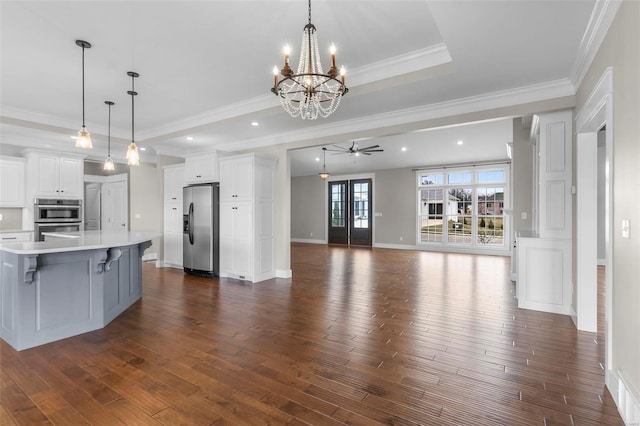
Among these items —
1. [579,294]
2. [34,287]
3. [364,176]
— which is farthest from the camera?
[364,176]

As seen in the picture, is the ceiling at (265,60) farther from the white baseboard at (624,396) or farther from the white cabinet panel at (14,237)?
the white baseboard at (624,396)

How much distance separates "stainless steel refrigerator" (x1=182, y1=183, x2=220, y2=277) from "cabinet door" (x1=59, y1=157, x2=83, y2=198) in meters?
2.15

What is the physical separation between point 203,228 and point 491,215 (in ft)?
25.1

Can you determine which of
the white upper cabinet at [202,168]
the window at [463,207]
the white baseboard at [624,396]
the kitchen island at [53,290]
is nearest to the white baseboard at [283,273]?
the white upper cabinet at [202,168]

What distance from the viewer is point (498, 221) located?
885 centimetres

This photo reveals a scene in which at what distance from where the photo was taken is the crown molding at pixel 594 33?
210 centimetres

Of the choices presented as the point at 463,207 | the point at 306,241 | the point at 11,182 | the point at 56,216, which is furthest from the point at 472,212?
the point at 11,182

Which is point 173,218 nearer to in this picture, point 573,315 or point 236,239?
point 236,239

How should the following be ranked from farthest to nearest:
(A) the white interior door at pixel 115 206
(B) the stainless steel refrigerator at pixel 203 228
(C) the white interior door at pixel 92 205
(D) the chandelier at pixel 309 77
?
(C) the white interior door at pixel 92 205 < (A) the white interior door at pixel 115 206 < (B) the stainless steel refrigerator at pixel 203 228 < (D) the chandelier at pixel 309 77

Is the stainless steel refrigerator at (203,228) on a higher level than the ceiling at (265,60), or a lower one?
lower

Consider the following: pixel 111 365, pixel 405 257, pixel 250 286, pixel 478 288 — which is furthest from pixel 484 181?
pixel 111 365

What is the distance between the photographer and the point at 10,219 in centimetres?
557

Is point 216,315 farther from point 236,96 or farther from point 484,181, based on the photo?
point 484,181

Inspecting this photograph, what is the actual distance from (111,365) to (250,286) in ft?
8.72
